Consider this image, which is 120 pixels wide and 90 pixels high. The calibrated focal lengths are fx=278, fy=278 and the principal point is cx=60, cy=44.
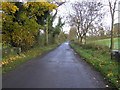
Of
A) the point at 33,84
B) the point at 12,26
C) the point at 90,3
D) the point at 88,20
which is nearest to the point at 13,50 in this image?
the point at 12,26

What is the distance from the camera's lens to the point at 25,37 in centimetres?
3177

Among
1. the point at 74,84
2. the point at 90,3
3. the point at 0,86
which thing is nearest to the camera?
the point at 0,86

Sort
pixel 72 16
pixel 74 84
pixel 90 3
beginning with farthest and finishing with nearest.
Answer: pixel 72 16, pixel 90 3, pixel 74 84

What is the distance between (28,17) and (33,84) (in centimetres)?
2115

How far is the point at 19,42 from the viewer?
102 feet

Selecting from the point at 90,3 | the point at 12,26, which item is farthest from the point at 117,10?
the point at 90,3

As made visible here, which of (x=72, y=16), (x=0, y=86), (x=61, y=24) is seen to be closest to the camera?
(x=0, y=86)

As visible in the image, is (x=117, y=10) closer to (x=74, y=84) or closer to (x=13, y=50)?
(x=13, y=50)

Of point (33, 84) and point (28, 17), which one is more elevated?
point (28, 17)

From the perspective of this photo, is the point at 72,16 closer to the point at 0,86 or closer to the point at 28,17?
the point at 28,17

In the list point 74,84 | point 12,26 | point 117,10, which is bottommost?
point 74,84

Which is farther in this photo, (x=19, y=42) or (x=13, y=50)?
(x=19, y=42)

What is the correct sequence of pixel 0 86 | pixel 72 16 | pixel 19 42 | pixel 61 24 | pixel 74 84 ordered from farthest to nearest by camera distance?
pixel 61 24
pixel 72 16
pixel 19 42
pixel 74 84
pixel 0 86

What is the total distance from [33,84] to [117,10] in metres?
23.3
